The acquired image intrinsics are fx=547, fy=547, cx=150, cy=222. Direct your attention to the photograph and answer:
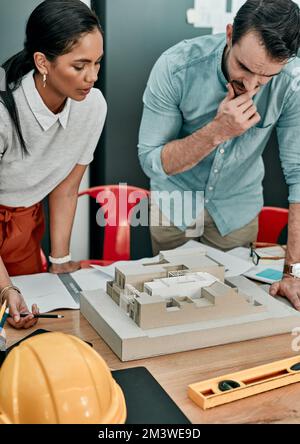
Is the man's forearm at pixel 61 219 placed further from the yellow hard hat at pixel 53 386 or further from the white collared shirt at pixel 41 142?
the yellow hard hat at pixel 53 386

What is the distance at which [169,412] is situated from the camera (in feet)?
2.92

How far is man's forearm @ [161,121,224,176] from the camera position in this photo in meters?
1.55

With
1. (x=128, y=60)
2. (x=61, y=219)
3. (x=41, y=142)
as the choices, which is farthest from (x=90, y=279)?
(x=128, y=60)

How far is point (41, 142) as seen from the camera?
1.49 m

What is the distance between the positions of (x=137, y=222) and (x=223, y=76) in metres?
1.03

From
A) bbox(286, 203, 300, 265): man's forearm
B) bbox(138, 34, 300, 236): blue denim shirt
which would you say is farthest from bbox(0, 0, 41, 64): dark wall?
bbox(286, 203, 300, 265): man's forearm

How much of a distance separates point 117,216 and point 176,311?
107 centimetres

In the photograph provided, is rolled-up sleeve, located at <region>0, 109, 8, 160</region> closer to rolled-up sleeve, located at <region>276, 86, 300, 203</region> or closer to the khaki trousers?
the khaki trousers

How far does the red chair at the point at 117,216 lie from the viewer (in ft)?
6.94

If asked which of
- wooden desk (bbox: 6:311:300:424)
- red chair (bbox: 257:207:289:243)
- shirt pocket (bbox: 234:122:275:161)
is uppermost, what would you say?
shirt pocket (bbox: 234:122:275:161)

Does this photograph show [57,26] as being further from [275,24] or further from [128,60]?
[128,60]

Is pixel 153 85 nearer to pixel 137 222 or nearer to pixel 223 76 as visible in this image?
pixel 223 76

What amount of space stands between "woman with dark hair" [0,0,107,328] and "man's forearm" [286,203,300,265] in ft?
2.02

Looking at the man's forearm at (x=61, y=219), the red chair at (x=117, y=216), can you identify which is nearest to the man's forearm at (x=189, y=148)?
the man's forearm at (x=61, y=219)
